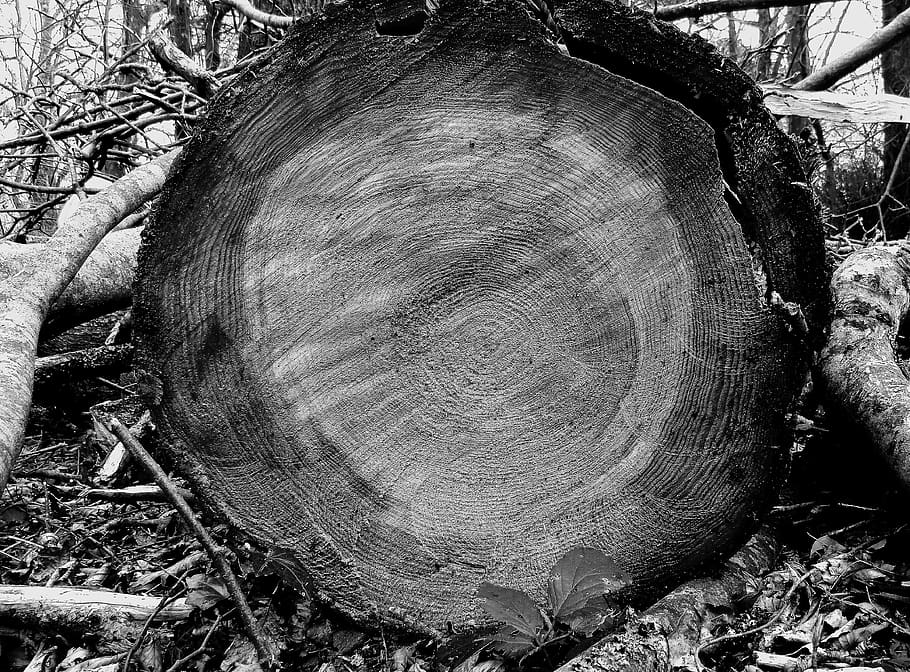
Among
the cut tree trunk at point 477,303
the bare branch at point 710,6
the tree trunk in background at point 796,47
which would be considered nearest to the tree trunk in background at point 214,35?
the bare branch at point 710,6

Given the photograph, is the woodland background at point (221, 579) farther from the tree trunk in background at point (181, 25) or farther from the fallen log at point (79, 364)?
the tree trunk in background at point (181, 25)

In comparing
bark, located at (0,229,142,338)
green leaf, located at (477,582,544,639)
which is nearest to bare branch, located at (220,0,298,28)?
bark, located at (0,229,142,338)

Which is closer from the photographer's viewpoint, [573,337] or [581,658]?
[581,658]

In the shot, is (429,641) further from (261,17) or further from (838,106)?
(261,17)

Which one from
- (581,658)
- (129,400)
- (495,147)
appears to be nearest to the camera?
(581,658)

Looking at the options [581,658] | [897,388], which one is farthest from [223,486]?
[897,388]

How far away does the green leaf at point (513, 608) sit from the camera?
4.50ft

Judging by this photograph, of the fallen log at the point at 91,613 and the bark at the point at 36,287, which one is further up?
the bark at the point at 36,287

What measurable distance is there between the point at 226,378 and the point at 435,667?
82cm

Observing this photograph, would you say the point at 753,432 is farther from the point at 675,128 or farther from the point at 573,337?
the point at 675,128

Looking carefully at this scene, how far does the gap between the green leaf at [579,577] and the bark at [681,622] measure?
3.6 inches

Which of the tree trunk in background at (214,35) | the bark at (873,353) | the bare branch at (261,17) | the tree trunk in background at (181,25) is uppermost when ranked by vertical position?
the tree trunk in background at (181,25)

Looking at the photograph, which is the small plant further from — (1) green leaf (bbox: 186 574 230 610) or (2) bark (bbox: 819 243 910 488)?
(2) bark (bbox: 819 243 910 488)

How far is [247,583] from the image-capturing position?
173 centimetres
